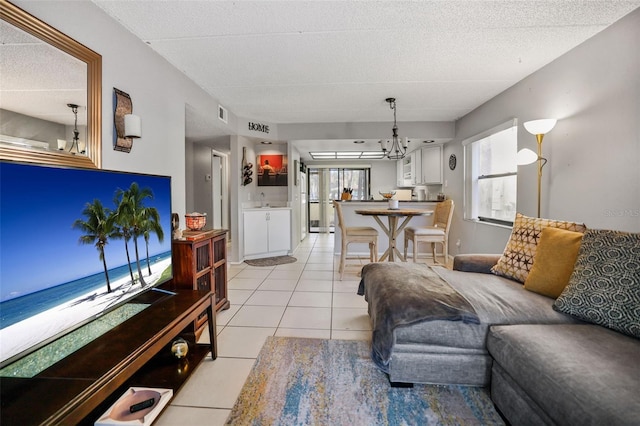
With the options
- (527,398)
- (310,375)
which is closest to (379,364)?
(310,375)

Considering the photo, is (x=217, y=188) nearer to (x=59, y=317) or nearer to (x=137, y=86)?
(x=137, y=86)

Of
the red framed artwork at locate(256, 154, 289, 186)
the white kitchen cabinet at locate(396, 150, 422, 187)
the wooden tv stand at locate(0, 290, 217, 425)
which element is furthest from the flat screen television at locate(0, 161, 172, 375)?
the white kitchen cabinet at locate(396, 150, 422, 187)

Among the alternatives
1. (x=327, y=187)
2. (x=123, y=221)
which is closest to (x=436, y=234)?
(x=123, y=221)

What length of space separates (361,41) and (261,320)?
8.00 ft

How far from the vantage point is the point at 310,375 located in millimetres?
1746

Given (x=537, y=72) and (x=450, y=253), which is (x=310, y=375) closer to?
(x=537, y=72)

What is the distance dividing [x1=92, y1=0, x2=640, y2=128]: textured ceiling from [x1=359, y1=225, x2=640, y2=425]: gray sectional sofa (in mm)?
1583

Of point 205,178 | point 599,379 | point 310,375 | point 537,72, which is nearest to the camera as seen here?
point 599,379

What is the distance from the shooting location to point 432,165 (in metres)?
5.51

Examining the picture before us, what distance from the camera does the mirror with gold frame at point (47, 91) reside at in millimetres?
1204

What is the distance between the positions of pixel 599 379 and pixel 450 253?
4.16m

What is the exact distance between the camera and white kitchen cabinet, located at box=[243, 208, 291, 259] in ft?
15.6

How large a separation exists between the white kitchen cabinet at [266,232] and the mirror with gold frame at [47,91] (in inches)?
121

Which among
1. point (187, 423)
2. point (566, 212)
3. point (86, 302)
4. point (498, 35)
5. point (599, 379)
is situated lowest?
point (187, 423)
